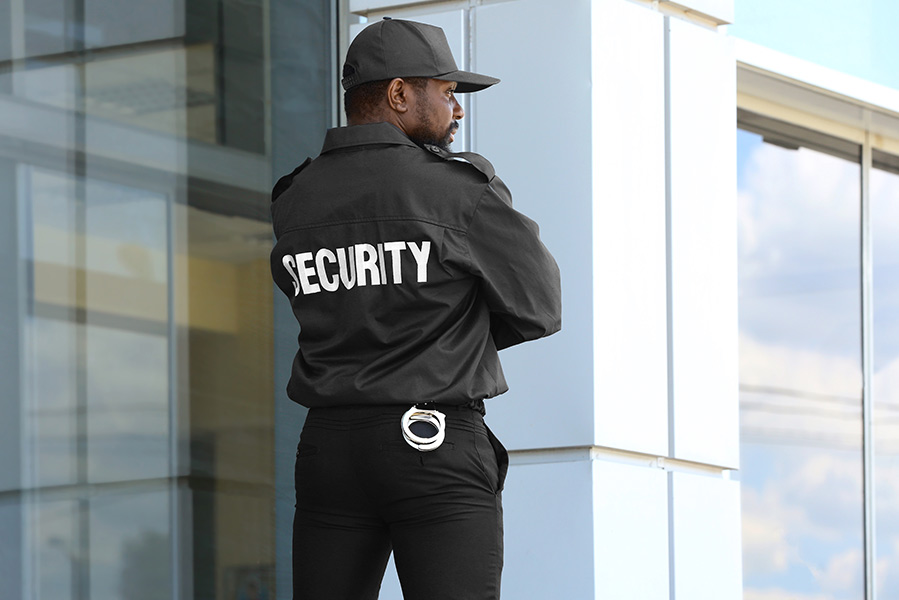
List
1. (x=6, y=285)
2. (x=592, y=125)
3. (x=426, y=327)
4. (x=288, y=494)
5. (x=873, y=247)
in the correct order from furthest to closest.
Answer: (x=873, y=247)
(x=288, y=494)
(x=592, y=125)
(x=6, y=285)
(x=426, y=327)

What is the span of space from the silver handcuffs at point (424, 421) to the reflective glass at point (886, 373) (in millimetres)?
4701

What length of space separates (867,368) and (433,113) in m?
4.53

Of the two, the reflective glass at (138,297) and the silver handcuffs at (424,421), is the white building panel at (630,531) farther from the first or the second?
the silver handcuffs at (424,421)

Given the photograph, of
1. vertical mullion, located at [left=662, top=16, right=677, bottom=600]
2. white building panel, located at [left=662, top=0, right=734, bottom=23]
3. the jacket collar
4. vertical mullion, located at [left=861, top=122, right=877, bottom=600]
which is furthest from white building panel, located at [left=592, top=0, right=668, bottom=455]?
vertical mullion, located at [left=861, top=122, right=877, bottom=600]

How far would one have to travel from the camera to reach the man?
255cm

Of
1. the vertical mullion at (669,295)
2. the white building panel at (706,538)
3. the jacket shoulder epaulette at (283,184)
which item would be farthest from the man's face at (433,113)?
the white building panel at (706,538)

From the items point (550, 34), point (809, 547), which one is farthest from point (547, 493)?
point (809, 547)

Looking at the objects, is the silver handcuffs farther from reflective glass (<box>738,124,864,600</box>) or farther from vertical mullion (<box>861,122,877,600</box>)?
vertical mullion (<box>861,122,877,600</box>)

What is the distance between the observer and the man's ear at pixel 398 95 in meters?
2.72

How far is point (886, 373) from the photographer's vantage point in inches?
272

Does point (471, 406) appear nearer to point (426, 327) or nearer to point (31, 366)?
point (426, 327)

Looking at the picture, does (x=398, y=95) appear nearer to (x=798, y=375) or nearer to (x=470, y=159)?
(x=470, y=159)

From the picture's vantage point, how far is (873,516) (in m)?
6.78

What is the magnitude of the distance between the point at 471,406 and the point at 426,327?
0.17 m
